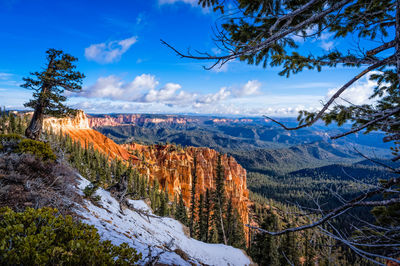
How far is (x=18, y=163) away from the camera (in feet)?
23.1

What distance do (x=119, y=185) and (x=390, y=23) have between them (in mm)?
14797

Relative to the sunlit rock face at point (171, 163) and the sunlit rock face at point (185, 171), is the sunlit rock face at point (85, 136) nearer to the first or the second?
the sunlit rock face at point (171, 163)

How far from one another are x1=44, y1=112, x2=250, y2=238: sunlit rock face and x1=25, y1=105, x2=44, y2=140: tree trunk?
48.6m

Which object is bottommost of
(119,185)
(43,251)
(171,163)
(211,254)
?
(171,163)

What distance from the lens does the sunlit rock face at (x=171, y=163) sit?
6400cm

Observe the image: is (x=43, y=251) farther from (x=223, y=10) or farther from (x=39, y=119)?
(x=39, y=119)

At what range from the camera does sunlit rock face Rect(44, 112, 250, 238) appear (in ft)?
210

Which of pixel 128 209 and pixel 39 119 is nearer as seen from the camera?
pixel 128 209

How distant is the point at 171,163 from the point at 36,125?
2414 inches

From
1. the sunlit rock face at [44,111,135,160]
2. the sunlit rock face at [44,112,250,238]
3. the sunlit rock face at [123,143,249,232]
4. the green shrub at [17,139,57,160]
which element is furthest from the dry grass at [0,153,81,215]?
the sunlit rock face at [44,111,135,160]

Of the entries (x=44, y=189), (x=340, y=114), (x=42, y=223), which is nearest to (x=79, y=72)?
(x=44, y=189)

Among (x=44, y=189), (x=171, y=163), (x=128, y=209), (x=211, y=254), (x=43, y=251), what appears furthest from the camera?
(x=171, y=163)

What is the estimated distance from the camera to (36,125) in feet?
42.0

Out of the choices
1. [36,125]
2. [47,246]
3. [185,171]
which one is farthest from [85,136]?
[47,246]
